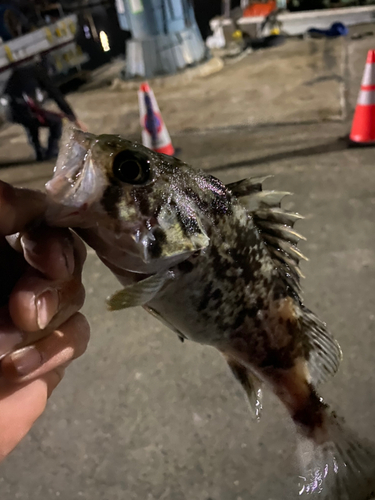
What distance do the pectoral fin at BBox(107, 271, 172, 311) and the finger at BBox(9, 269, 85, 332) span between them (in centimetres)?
20

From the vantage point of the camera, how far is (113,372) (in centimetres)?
207

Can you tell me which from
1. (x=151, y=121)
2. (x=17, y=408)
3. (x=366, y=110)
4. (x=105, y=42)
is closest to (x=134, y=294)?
(x=17, y=408)

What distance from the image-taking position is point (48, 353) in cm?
118

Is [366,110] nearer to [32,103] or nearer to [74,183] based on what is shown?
[74,183]

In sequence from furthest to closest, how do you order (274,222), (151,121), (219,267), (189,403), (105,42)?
(105,42) → (151,121) → (189,403) → (274,222) → (219,267)

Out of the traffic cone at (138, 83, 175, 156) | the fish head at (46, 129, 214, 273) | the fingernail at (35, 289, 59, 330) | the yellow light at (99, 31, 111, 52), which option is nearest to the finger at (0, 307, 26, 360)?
the fingernail at (35, 289, 59, 330)

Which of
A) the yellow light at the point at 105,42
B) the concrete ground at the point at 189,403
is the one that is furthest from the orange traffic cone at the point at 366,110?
the yellow light at the point at 105,42

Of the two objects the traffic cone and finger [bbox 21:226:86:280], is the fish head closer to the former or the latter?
finger [bbox 21:226:86:280]

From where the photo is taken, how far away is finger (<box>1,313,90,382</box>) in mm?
1103

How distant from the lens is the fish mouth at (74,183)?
0.90m

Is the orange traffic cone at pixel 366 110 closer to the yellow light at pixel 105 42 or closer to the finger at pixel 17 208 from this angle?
the finger at pixel 17 208

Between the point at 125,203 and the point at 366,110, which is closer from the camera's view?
the point at 125,203

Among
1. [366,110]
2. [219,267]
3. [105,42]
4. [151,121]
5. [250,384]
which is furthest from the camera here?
[105,42]

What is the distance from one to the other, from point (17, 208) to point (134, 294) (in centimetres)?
40
